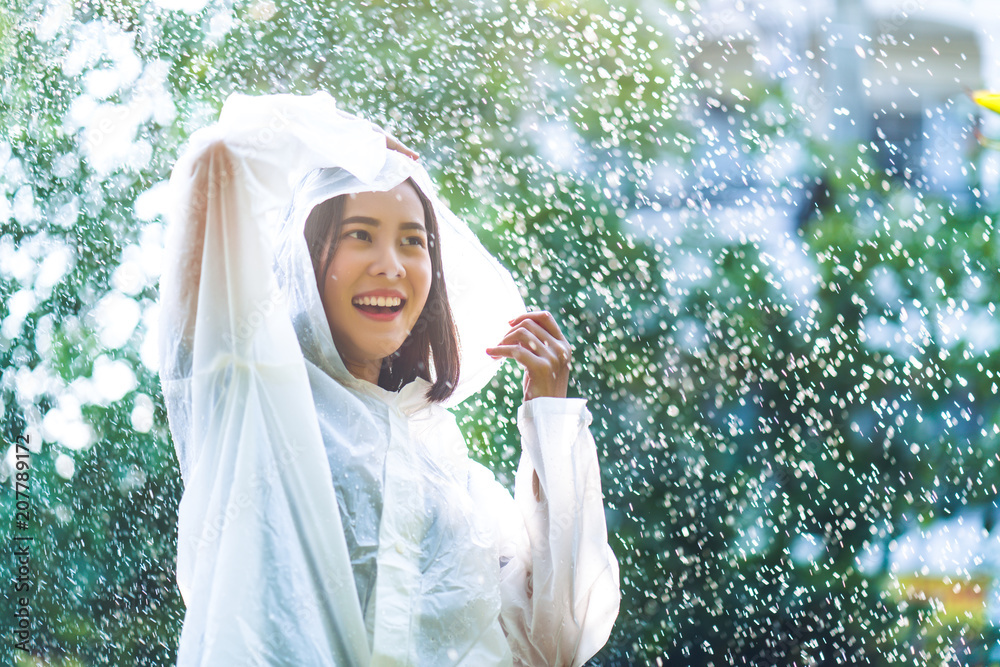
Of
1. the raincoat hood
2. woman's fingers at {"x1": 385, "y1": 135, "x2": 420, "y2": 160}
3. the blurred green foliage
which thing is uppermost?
woman's fingers at {"x1": 385, "y1": 135, "x2": 420, "y2": 160}

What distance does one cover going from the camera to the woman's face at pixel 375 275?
0.86m

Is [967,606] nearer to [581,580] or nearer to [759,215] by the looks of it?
[759,215]

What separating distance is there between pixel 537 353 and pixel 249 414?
357mm

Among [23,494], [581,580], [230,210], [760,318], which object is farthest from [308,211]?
[23,494]

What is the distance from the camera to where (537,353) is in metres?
0.95

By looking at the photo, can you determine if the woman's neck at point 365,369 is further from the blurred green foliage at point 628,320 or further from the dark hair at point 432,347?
the blurred green foliage at point 628,320

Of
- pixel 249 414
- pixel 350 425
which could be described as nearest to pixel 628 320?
pixel 350 425

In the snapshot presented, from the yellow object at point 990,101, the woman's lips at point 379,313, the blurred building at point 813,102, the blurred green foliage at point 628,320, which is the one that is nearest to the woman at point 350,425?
the woman's lips at point 379,313

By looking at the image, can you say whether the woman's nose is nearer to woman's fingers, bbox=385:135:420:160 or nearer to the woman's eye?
the woman's eye

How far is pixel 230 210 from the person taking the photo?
721mm

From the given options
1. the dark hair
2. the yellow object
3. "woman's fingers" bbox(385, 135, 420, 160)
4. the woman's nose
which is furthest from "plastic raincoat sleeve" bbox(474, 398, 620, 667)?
the yellow object

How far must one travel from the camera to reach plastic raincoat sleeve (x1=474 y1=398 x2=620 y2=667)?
908mm

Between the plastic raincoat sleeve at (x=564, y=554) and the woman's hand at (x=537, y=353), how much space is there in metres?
0.02

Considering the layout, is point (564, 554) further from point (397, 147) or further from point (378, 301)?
point (397, 147)
